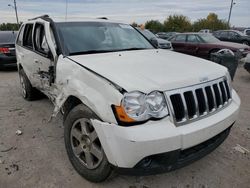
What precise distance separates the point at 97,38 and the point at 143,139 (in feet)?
6.36

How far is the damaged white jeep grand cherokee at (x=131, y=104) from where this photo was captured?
198cm

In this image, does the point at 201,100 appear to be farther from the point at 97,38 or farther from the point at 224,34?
the point at 224,34

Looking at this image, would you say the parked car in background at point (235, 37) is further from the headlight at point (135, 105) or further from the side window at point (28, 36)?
the headlight at point (135, 105)

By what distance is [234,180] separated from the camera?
2.62 metres

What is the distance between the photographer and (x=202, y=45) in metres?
10.8

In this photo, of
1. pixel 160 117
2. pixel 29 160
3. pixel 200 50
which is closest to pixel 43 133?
pixel 29 160

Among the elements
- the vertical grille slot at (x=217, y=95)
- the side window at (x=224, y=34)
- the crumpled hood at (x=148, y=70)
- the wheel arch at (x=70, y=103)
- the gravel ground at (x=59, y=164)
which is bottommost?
the gravel ground at (x=59, y=164)

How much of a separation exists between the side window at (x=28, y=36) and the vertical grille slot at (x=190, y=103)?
10.1 feet

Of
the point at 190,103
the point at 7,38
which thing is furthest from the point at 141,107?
the point at 7,38

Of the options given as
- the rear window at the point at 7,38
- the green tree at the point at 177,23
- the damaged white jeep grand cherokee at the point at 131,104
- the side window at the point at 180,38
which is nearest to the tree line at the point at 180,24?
the green tree at the point at 177,23

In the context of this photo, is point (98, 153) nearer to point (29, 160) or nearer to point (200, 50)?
point (29, 160)

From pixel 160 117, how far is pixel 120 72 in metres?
0.60

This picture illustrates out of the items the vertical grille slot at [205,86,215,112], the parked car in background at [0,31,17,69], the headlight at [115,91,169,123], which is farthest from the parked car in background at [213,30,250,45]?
the headlight at [115,91,169,123]

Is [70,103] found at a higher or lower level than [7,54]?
higher
